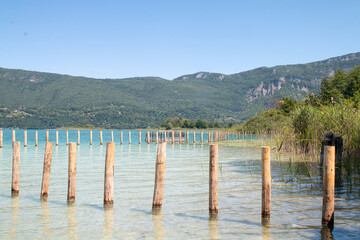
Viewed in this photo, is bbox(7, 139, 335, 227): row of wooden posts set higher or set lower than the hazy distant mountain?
lower

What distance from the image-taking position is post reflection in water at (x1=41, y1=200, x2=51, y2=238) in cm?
766

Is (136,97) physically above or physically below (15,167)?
above

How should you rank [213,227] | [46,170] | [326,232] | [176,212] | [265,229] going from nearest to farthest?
[326,232] < [265,229] < [213,227] < [176,212] < [46,170]

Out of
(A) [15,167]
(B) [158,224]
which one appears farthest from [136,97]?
(B) [158,224]

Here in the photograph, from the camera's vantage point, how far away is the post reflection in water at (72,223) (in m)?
7.48

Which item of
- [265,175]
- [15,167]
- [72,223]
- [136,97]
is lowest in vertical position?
[72,223]

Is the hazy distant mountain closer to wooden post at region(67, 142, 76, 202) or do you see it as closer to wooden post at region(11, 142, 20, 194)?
wooden post at region(11, 142, 20, 194)

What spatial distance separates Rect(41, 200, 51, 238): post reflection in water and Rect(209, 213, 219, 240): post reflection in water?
312 cm

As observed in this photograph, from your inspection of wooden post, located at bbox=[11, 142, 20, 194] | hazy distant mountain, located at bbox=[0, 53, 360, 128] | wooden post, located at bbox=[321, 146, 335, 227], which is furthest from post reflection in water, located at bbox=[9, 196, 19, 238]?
hazy distant mountain, located at bbox=[0, 53, 360, 128]

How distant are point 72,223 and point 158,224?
1.84 m

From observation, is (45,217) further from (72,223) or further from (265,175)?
(265,175)

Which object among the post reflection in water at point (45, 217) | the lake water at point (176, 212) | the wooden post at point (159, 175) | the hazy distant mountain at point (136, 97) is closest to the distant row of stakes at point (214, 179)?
the wooden post at point (159, 175)

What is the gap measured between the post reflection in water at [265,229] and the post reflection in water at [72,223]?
11.7 feet

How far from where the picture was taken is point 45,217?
8750 millimetres
